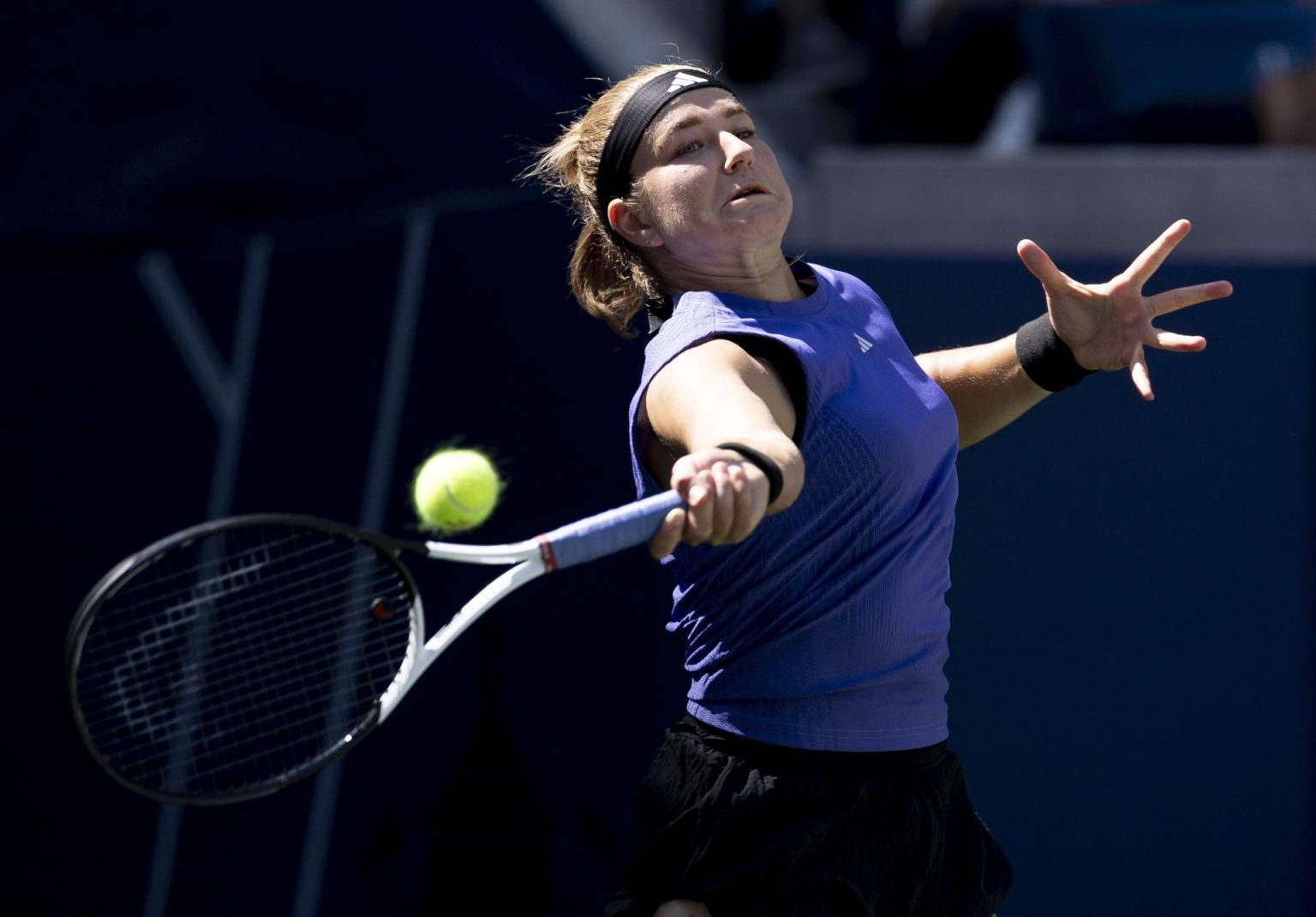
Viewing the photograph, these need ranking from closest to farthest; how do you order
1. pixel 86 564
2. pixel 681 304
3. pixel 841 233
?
1. pixel 681 304
2. pixel 86 564
3. pixel 841 233

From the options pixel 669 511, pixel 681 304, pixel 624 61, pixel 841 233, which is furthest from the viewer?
pixel 841 233

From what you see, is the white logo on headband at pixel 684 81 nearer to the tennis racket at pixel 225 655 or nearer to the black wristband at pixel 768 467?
the black wristband at pixel 768 467

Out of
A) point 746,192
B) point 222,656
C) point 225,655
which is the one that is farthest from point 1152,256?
point 222,656

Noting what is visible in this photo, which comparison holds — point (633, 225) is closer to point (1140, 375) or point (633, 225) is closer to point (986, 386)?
point (986, 386)

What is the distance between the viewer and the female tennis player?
72.7 inches

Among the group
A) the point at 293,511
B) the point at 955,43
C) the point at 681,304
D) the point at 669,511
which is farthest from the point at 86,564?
the point at 955,43

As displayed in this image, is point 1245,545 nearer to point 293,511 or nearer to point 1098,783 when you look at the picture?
point 1098,783

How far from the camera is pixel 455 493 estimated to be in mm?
2275

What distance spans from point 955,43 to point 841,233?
95 centimetres

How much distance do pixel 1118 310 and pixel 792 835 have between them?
82 cm

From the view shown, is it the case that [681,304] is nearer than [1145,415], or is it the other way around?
[681,304]

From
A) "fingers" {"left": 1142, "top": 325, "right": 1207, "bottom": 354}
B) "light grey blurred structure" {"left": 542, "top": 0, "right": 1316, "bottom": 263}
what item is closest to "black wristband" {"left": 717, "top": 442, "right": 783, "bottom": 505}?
"fingers" {"left": 1142, "top": 325, "right": 1207, "bottom": 354}

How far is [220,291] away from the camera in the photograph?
10.7 ft

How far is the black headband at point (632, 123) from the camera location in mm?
2049
